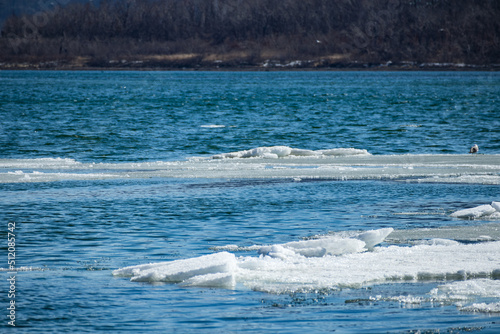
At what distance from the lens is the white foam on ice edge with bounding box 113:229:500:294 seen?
32.2 ft

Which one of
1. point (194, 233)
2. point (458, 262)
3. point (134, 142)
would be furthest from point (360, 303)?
point (134, 142)

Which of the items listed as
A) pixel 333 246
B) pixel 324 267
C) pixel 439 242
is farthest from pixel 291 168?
pixel 324 267

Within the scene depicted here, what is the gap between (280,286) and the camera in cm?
965

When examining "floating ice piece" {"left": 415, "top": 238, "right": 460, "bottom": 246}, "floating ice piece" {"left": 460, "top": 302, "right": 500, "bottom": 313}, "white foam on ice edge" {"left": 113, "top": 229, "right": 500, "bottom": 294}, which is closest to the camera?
"floating ice piece" {"left": 460, "top": 302, "right": 500, "bottom": 313}

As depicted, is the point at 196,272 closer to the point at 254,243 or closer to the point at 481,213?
the point at 254,243

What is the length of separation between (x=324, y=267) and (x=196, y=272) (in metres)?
1.66

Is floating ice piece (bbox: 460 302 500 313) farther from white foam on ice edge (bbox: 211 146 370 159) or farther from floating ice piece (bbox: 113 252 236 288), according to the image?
white foam on ice edge (bbox: 211 146 370 159)

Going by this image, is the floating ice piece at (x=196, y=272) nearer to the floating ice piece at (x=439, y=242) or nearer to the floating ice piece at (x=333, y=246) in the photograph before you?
the floating ice piece at (x=333, y=246)

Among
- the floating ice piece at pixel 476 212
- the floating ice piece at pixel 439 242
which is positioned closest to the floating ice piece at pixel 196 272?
the floating ice piece at pixel 439 242

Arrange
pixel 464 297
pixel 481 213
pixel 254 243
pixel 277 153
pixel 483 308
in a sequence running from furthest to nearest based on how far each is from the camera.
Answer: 1. pixel 277 153
2. pixel 481 213
3. pixel 254 243
4. pixel 464 297
5. pixel 483 308

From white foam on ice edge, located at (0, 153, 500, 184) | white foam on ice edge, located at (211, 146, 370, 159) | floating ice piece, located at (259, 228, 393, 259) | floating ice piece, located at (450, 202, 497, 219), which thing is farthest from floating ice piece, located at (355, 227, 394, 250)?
white foam on ice edge, located at (211, 146, 370, 159)

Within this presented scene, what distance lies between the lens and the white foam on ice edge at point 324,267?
982 cm

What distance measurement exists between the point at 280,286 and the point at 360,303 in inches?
41.7

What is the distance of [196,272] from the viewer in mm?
9984
